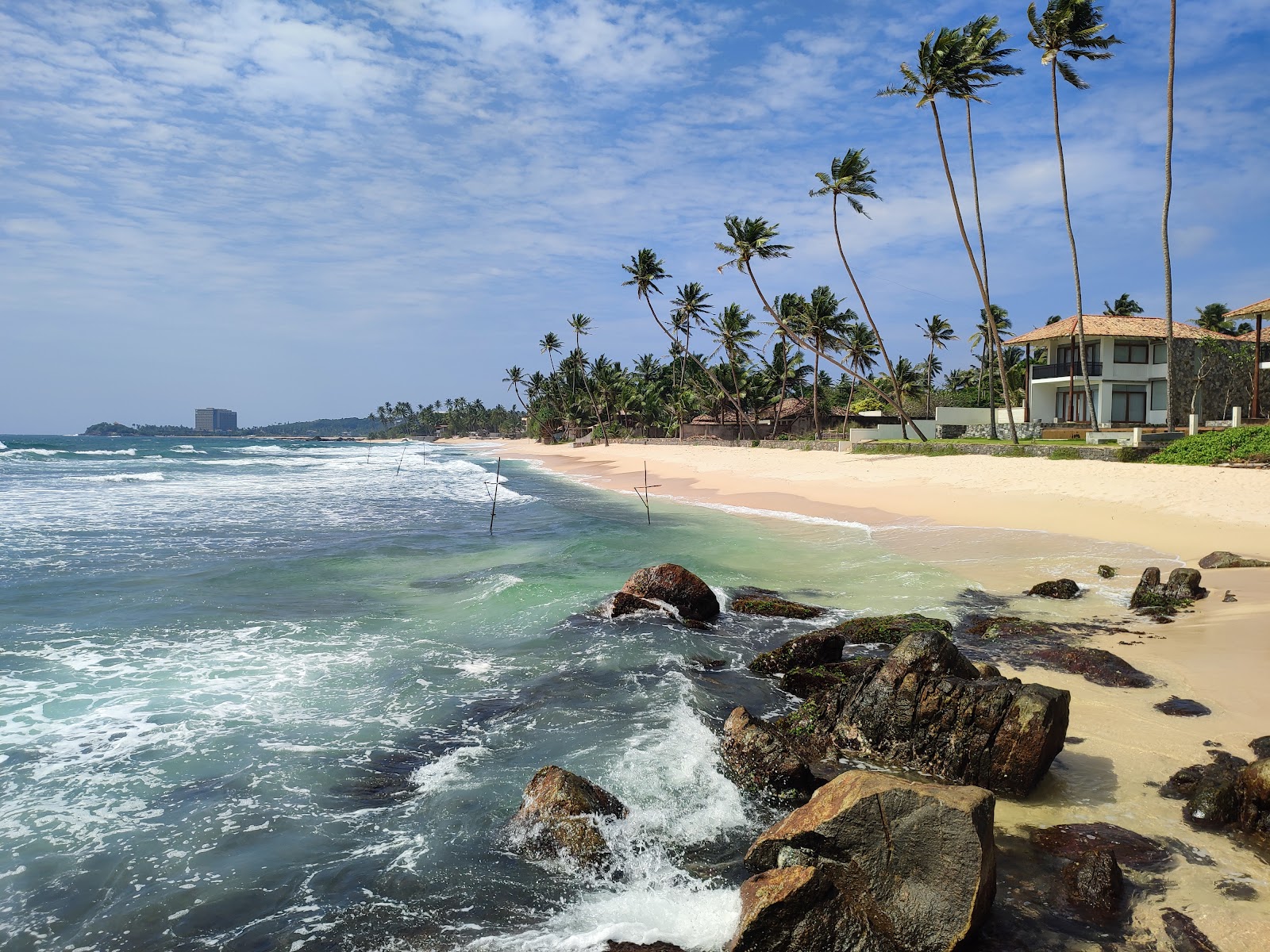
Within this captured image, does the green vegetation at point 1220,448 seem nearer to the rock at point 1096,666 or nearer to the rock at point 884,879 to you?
the rock at point 1096,666

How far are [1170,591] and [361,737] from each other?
10854 mm

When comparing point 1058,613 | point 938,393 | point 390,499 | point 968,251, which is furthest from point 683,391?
point 1058,613

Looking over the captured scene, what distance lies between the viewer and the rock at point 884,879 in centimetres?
390

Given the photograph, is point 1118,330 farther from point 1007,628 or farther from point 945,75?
point 1007,628

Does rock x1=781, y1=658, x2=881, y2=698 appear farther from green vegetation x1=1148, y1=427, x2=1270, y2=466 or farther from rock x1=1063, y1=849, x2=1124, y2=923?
green vegetation x1=1148, y1=427, x2=1270, y2=466

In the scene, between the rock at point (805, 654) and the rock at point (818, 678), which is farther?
the rock at point (805, 654)

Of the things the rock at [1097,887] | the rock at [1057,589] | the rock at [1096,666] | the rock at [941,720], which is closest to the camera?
the rock at [1097,887]

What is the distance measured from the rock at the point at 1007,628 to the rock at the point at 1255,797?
167 inches

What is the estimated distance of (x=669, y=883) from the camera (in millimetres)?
4719

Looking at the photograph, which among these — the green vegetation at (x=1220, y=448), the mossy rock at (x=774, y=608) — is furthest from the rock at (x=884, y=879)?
the green vegetation at (x=1220, y=448)

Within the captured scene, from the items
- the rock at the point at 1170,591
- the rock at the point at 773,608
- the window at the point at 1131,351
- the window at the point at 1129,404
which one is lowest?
the rock at the point at 773,608

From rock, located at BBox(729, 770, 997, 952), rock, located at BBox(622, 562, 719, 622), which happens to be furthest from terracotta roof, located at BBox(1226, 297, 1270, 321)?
rock, located at BBox(729, 770, 997, 952)

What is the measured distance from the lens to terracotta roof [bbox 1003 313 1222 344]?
40781 millimetres

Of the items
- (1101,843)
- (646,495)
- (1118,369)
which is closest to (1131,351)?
(1118,369)
